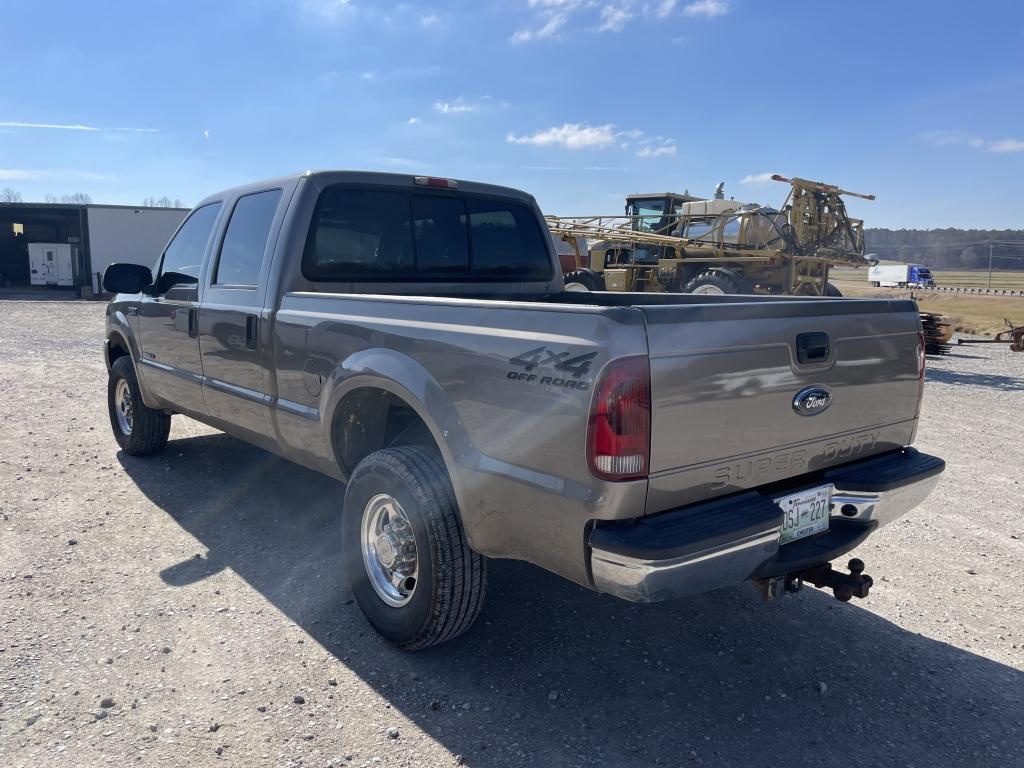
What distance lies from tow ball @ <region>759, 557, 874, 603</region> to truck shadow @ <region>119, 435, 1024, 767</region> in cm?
40

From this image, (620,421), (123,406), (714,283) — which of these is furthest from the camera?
(714,283)

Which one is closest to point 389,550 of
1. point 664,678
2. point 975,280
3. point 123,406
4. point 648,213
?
point 664,678

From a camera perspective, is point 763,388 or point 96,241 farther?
point 96,241

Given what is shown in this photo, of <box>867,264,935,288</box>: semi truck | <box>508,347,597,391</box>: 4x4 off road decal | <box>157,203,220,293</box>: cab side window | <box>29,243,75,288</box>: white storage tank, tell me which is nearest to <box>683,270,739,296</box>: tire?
<box>157,203,220,293</box>: cab side window

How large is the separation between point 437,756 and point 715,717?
1.04 m

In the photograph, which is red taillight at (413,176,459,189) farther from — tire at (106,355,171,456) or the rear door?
tire at (106,355,171,456)

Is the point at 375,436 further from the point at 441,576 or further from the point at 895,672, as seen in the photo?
the point at 895,672

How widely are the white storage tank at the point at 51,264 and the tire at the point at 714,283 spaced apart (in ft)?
98.6

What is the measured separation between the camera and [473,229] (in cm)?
448

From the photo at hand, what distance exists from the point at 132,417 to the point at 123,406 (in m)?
0.35

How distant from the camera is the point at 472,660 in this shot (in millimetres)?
3096

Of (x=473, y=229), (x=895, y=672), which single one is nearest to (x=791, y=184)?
(x=473, y=229)

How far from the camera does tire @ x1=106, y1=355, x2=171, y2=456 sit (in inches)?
224

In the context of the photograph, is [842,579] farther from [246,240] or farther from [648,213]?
[648,213]
